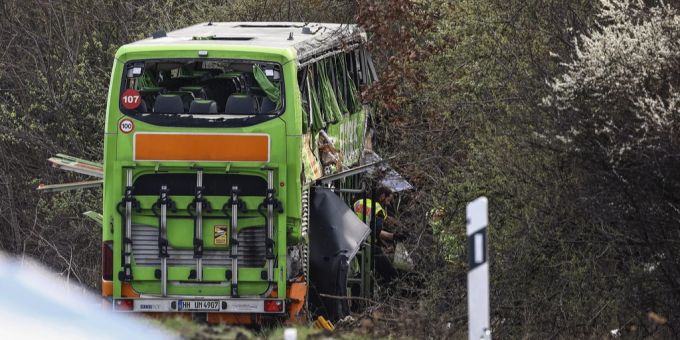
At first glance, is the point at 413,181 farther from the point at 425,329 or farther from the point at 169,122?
the point at 425,329

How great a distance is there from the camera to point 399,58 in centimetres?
1897

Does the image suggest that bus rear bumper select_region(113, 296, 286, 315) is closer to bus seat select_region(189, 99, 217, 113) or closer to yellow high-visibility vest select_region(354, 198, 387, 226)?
bus seat select_region(189, 99, 217, 113)

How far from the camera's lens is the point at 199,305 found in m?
14.7

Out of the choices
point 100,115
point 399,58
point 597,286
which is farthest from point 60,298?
point 100,115

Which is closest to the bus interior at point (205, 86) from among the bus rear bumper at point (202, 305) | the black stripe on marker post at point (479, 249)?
the bus rear bumper at point (202, 305)

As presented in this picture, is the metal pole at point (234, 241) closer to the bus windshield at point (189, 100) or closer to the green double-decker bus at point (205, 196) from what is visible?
the green double-decker bus at point (205, 196)

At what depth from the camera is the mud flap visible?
15.9 metres

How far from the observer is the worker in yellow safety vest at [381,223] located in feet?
59.8

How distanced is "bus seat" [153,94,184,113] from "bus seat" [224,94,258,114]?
492mm

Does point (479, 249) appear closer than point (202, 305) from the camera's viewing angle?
Yes

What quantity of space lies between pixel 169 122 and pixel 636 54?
5.03 m

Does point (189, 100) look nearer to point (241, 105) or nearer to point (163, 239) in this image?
point (241, 105)

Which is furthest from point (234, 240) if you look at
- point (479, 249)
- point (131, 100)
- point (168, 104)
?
point (479, 249)

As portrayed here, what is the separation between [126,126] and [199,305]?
1.95m
